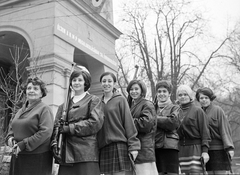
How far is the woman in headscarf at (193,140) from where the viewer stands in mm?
4516

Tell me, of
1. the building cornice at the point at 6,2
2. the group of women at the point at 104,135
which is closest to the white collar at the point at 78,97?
the group of women at the point at 104,135

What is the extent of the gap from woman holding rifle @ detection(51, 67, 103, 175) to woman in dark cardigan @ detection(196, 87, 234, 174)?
232 cm

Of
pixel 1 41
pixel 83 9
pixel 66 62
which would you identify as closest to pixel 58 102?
pixel 66 62

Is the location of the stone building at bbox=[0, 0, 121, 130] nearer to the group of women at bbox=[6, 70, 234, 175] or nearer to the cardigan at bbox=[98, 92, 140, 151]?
the group of women at bbox=[6, 70, 234, 175]

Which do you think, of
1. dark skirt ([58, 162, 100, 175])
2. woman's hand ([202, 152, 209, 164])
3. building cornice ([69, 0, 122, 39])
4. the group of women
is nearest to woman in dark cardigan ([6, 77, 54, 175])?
the group of women

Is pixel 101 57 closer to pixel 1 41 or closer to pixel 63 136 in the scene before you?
pixel 1 41

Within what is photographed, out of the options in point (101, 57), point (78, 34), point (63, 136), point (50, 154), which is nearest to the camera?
point (63, 136)

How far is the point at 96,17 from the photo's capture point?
11.3 m

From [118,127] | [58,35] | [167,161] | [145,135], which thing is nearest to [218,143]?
[167,161]

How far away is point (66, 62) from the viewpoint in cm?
939

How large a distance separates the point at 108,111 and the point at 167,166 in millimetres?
1288

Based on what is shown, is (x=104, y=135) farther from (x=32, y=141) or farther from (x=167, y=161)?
(x=167, y=161)

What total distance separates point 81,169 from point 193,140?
2.16 m

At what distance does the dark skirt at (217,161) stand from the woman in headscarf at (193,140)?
0.37 metres
